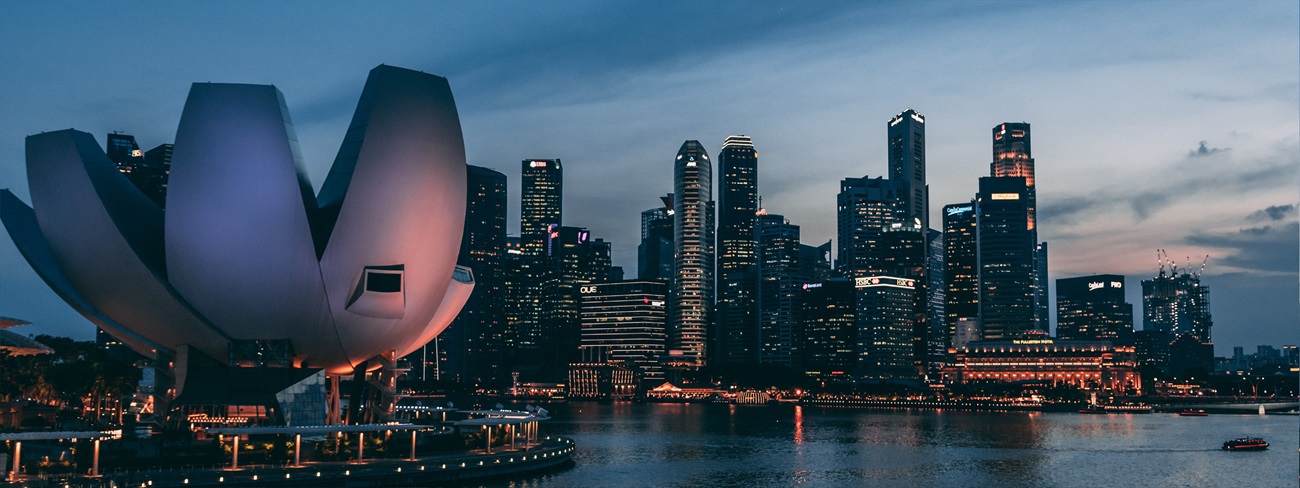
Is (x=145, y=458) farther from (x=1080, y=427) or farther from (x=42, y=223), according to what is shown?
(x=1080, y=427)

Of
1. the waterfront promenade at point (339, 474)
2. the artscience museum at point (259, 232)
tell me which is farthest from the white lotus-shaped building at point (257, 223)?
the waterfront promenade at point (339, 474)

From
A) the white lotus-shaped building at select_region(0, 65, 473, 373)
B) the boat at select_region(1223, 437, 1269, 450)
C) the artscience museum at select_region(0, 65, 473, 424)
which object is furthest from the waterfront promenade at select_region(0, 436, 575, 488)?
the boat at select_region(1223, 437, 1269, 450)

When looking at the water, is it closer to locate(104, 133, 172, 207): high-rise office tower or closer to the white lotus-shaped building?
the white lotus-shaped building

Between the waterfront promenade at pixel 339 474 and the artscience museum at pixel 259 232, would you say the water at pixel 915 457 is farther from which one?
the artscience museum at pixel 259 232

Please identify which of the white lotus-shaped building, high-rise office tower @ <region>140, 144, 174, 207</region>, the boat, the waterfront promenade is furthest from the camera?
high-rise office tower @ <region>140, 144, 174, 207</region>

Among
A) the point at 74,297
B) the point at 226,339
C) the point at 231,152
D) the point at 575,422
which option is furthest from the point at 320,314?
the point at 575,422

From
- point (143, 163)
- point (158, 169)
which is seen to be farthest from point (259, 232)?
point (143, 163)

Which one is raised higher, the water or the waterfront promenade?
the waterfront promenade

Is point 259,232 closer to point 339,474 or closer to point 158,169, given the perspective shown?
point 339,474
